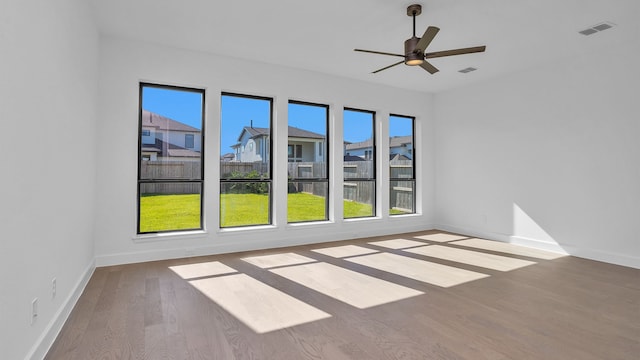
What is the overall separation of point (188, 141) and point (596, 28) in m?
5.34

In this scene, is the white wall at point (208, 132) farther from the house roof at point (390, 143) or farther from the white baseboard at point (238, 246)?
the house roof at point (390, 143)

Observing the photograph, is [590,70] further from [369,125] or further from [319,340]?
[319,340]

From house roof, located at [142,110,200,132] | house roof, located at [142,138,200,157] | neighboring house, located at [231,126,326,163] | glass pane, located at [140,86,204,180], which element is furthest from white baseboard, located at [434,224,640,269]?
house roof, located at [142,110,200,132]

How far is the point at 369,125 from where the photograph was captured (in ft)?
20.5

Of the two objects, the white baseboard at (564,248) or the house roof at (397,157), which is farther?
the house roof at (397,157)

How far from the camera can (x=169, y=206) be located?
4.48 metres

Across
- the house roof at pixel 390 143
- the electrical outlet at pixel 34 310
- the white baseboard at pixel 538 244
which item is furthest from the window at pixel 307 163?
the electrical outlet at pixel 34 310

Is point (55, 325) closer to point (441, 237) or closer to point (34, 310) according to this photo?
point (34, 310)

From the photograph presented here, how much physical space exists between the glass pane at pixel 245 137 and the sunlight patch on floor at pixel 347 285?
5.86 feet

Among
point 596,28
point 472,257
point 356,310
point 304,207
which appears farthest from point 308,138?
point 596,28

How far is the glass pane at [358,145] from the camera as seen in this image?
598 cm

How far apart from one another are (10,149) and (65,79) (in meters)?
1.18

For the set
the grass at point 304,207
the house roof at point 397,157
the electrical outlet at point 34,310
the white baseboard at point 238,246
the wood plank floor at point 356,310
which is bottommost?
the wood plank floor at point 356,310

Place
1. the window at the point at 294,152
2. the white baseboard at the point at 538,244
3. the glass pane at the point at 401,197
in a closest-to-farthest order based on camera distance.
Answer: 1. the white baseboard at the point at 538,244
2. the window at the point at 294,152
3. the glass pane at the point at 401,197
